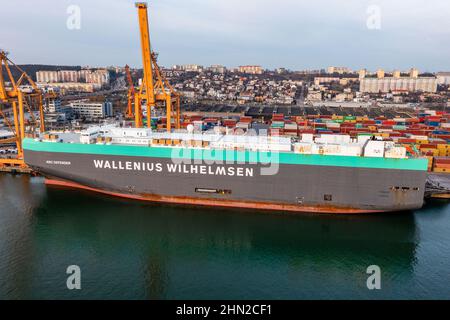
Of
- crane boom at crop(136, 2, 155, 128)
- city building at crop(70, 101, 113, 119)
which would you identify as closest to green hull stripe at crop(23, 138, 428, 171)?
crane boom at crop(136, 2, 155, 128)

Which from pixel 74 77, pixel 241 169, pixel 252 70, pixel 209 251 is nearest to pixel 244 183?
pixel 241 169

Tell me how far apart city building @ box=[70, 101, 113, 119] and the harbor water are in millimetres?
31192

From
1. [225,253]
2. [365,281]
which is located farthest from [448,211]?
[225,253]

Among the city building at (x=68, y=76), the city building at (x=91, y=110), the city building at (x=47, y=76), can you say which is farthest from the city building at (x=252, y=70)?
the city building at (x=91, y=110)

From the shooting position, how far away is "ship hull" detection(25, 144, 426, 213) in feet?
54.2

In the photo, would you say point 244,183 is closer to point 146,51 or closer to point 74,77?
point 146,51

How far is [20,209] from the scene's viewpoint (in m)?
17.2

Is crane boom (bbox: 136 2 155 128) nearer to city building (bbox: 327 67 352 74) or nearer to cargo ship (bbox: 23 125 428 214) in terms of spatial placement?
cargo ship (bbox: 23 125 428 214)

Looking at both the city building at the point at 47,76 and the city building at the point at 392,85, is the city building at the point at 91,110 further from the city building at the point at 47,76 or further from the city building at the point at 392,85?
the city building at the point at 392,85

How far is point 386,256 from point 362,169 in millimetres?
4273

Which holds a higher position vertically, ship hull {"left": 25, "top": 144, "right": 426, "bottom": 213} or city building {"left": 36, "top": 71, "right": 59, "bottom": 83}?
city building {"left": 36, "top": 71, "right": 59, "bottom": 83}

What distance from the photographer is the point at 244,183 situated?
17.4 m

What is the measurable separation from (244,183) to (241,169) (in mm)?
751
